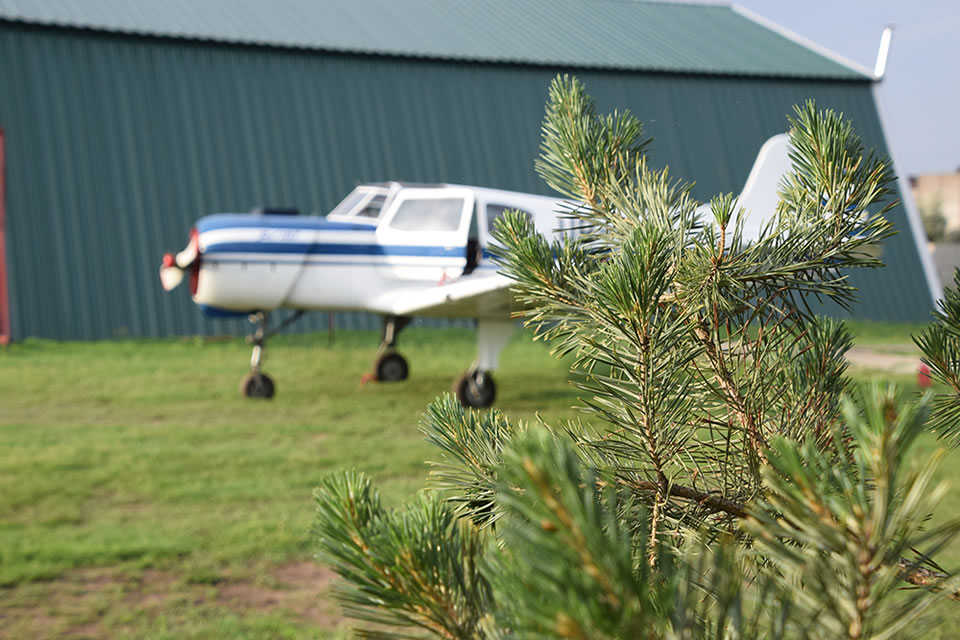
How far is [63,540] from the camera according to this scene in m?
4.78

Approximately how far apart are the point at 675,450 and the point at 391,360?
29.1ft

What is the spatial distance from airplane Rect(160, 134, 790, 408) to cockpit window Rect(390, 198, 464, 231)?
10 millimetres

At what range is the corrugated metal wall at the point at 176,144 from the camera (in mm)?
12430

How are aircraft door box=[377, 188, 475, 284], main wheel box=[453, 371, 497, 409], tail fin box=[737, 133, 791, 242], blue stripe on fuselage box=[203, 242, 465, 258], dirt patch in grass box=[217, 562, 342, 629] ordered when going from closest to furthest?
tail fin box=[737, 133, 791, 242] → dirt patch in grass box=[217, 562, 342, 629] → main wheel box=[453, 371, 497, 409] → aircraft door box=[377, 188, 475, 284] → blue stripe on fuselage box=[203, 242, 465, 258]

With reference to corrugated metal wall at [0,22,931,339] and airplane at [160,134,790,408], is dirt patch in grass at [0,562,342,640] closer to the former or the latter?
airplane at [160,134,790,408]

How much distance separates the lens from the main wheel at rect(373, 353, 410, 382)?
9.66m

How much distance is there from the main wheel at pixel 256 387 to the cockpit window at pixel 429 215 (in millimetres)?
2052

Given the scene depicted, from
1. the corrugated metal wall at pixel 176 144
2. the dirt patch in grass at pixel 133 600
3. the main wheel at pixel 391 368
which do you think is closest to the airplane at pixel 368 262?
the main wheel at pixel 391 368

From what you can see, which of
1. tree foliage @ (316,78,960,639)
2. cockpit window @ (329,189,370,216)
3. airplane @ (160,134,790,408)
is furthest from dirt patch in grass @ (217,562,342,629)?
cockpit window @ (329,189,370,216)

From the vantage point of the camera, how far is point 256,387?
8758mm

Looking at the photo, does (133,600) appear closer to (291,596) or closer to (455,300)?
(291,596)

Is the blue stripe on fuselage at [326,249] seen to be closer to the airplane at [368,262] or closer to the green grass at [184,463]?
the airplane at [368,262]

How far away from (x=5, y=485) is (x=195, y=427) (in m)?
1.96

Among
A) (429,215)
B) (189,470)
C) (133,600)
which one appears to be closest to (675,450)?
(133,600)
